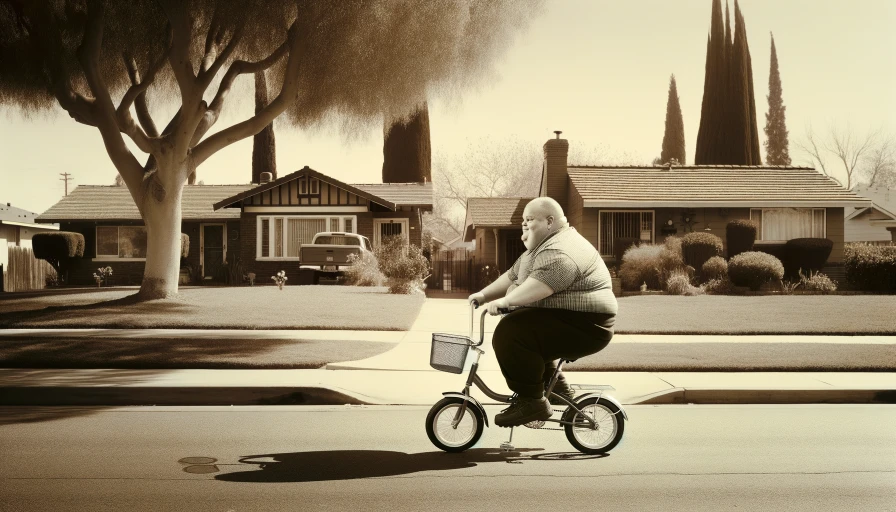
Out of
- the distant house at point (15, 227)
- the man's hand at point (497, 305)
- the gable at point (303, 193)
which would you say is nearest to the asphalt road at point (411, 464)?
the man's hand at point (497, 305)

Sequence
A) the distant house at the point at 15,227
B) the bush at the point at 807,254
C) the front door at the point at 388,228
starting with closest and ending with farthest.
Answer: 1. the bush at the point at 807,254
2. the front door at the point at 388,228
3. the distant house at the point at 15,227

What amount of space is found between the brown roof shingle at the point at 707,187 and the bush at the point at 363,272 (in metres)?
7.63

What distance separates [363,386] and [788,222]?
81.7ft

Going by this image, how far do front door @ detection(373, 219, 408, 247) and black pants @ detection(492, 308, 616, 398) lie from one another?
2796cm

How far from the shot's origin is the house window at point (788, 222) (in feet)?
102

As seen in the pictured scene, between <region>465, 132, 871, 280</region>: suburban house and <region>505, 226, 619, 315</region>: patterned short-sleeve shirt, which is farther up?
<region>465, 132, 871, 280</region>: suburban house

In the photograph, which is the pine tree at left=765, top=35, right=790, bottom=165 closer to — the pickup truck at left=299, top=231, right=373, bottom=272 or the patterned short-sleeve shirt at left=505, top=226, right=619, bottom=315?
the pickup truck at left=299, top=231, right=373, bottom=272

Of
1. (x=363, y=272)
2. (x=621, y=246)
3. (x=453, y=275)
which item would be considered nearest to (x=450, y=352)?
(x=363, y=272)

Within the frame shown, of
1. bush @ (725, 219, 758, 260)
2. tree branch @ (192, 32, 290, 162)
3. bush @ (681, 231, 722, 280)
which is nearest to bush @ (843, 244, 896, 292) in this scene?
bush @ (725, 219, 758, 260)

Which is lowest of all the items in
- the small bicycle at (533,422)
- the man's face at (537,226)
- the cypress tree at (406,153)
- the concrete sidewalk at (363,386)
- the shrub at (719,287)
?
the concrete sidewalk at (363,386)

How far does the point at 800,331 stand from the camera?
16.5 metres

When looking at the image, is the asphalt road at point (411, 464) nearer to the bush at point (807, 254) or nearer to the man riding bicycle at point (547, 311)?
the man riding bicycle at point (547, 311)

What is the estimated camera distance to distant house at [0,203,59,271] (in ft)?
123

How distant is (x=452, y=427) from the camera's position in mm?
6906
